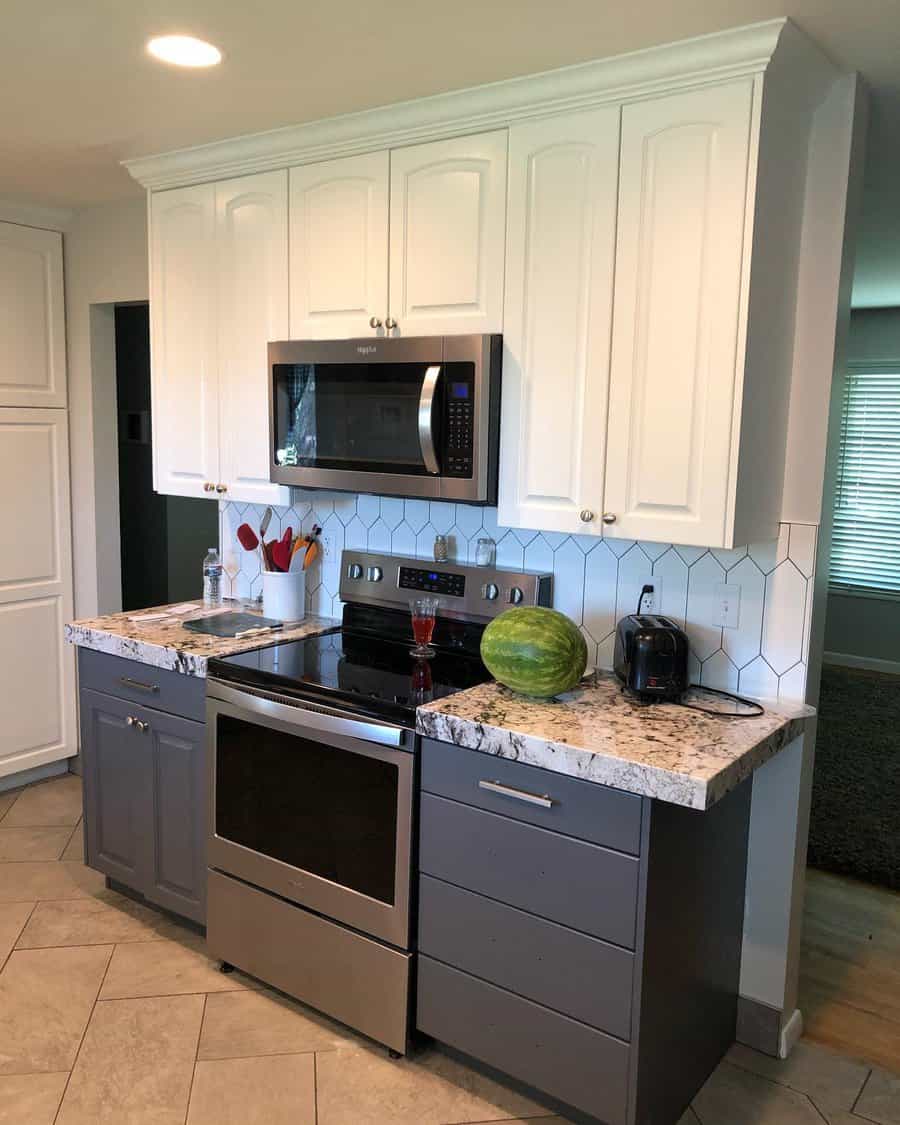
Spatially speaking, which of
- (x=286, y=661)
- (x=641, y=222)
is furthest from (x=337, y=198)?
(x=286, y=661)

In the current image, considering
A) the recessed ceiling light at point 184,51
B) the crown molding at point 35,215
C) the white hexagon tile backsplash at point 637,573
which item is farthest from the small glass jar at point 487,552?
the crown molding at point 35,215

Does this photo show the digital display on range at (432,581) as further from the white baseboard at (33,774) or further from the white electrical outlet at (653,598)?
the white baseboard at (33,774)

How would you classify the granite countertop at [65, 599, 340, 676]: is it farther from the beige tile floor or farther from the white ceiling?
the white ceiling

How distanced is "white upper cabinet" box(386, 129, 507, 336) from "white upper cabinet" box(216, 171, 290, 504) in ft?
1.43

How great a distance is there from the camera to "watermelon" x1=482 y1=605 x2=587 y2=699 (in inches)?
86.7

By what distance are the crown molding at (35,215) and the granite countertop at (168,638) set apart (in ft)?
5.65

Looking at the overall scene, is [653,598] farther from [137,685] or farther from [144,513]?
[144,513]

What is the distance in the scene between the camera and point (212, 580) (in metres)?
3.34

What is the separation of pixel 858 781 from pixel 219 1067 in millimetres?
3175

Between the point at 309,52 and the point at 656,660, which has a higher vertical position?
the point at 309,52

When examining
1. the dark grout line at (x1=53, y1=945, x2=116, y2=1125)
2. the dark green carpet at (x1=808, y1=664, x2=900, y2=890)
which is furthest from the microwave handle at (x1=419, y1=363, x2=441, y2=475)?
the dark green carpet at (x1=808, y1=664, x2=900, y2=890)

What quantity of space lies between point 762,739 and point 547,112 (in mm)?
1529

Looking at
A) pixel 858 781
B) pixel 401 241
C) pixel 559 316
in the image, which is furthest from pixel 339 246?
pixel 858 781

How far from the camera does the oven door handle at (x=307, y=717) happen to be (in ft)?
7.28
